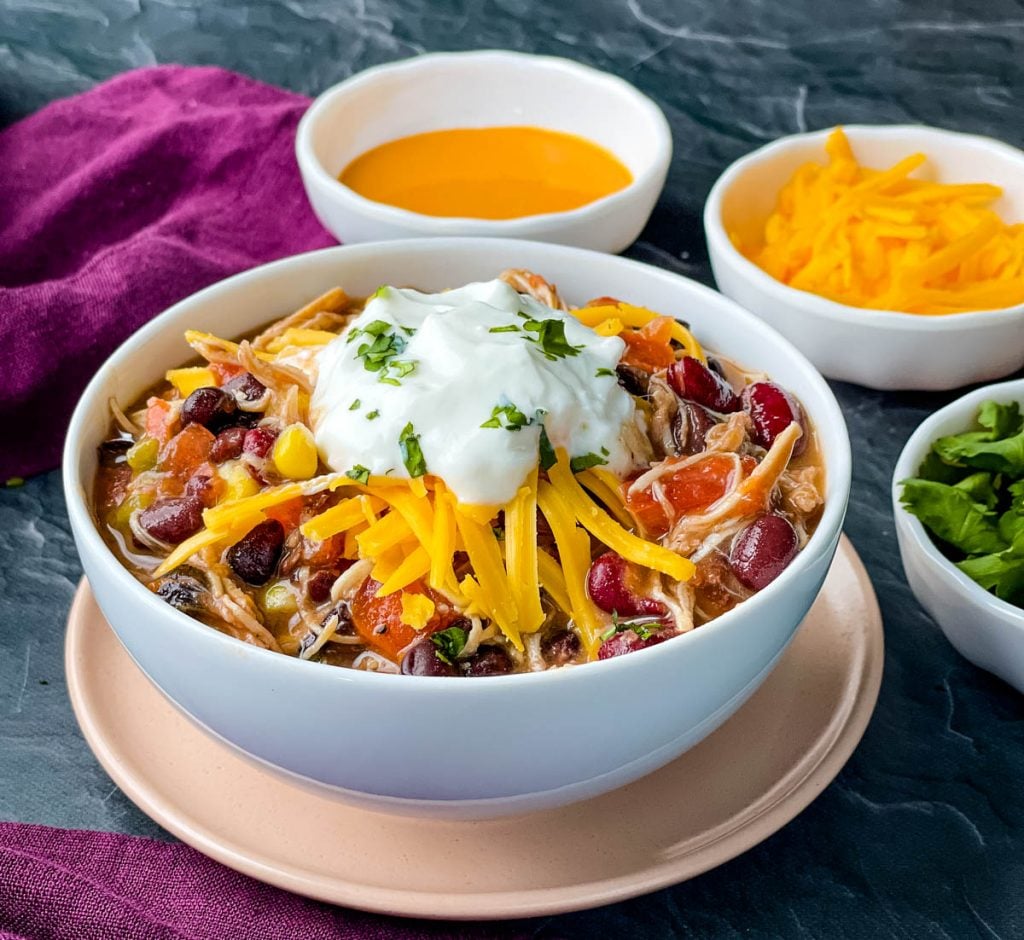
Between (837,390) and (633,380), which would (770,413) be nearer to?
(633,380)

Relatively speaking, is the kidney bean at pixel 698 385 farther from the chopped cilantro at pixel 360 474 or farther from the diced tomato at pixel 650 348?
the chopped cilantro at pixel 360 474

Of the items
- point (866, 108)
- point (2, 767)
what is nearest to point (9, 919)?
point (2, 767)

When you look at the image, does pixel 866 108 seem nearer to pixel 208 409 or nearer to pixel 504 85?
A: pixel 504 85

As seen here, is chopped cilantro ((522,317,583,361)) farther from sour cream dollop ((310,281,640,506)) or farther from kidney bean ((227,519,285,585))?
kidney bean ((227,519,285,585))

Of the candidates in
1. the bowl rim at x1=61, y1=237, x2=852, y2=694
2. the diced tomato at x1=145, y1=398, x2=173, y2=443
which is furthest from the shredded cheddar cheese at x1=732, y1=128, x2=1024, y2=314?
the diced tomato at x1=145, y1=398, x2=173, y2=443

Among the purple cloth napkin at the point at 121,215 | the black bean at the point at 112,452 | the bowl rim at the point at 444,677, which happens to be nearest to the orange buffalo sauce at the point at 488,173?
the purple cloth napkin at the point at 121,215
